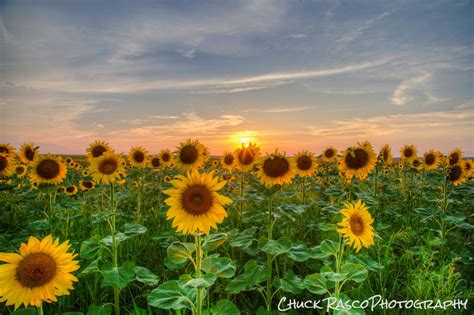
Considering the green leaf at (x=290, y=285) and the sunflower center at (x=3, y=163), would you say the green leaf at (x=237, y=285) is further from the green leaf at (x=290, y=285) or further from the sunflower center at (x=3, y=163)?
the sunflower center at (x=3, y=163)

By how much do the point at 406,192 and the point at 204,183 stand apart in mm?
8504

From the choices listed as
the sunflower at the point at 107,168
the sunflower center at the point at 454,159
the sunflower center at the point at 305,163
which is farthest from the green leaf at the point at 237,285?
the sunflower center at the point at 454,159

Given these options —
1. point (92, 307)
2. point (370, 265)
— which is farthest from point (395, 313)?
point (92, 307)

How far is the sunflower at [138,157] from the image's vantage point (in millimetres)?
8188

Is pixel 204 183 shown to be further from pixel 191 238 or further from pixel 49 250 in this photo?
pixel 191 238

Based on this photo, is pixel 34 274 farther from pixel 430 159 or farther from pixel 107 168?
pixel 430 159

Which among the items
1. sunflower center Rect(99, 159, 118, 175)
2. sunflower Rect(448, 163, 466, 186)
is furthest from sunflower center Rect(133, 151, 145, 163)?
sunflower Rect(448, 163, 466, 186)

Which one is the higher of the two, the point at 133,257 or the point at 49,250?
the point at 49,250

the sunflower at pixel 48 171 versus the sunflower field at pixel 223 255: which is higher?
the sunflower at pixel 48 171

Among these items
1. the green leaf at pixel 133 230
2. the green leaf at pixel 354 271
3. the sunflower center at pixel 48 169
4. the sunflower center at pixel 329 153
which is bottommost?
the green leaf at pixel 354 271

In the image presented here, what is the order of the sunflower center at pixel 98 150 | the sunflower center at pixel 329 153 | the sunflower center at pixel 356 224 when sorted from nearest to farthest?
1. the sunflower center at pixel 356 224
2. the sunflower center at pixel 98 150
3. the sunflower center at pixel 329 153

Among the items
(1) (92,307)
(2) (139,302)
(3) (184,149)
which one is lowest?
(2) (139,302)

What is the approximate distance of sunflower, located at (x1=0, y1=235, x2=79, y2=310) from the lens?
2.49 metres

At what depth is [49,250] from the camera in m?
2.62
